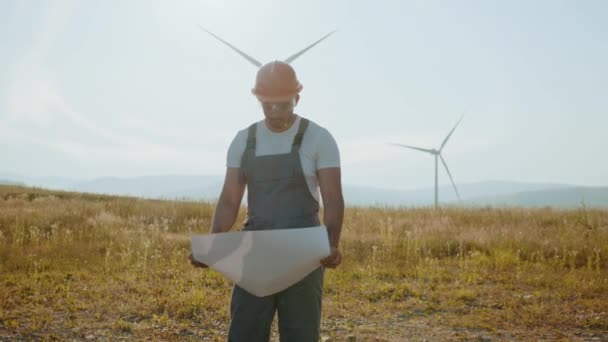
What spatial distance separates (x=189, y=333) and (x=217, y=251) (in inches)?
142

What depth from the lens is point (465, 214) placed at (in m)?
15.2

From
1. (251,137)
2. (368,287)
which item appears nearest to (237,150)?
(251,137)

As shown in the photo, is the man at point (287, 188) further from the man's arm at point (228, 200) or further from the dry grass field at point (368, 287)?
the dry grass field at point (368, 287)

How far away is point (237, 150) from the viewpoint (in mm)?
3070

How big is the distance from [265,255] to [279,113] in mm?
761

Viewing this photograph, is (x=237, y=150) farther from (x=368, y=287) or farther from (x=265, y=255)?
(x=368, y=287)

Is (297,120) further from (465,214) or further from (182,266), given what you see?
(465,214)

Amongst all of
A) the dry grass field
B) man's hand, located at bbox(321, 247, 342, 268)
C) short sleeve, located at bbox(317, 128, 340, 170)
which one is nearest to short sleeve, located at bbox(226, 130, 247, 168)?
short sleeve, located at bbox(317, 128, 340, 170)

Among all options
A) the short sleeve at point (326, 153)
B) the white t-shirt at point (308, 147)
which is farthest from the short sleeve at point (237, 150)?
the short sleeve at point (326, 153)

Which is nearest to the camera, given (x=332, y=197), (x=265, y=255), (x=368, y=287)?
(x=265, y=255)

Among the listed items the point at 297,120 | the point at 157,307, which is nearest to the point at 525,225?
the point at 157,307

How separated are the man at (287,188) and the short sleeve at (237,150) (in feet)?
0.26

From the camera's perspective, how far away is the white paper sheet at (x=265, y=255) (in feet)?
8.25

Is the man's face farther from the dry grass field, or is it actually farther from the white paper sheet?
the dry grass field
